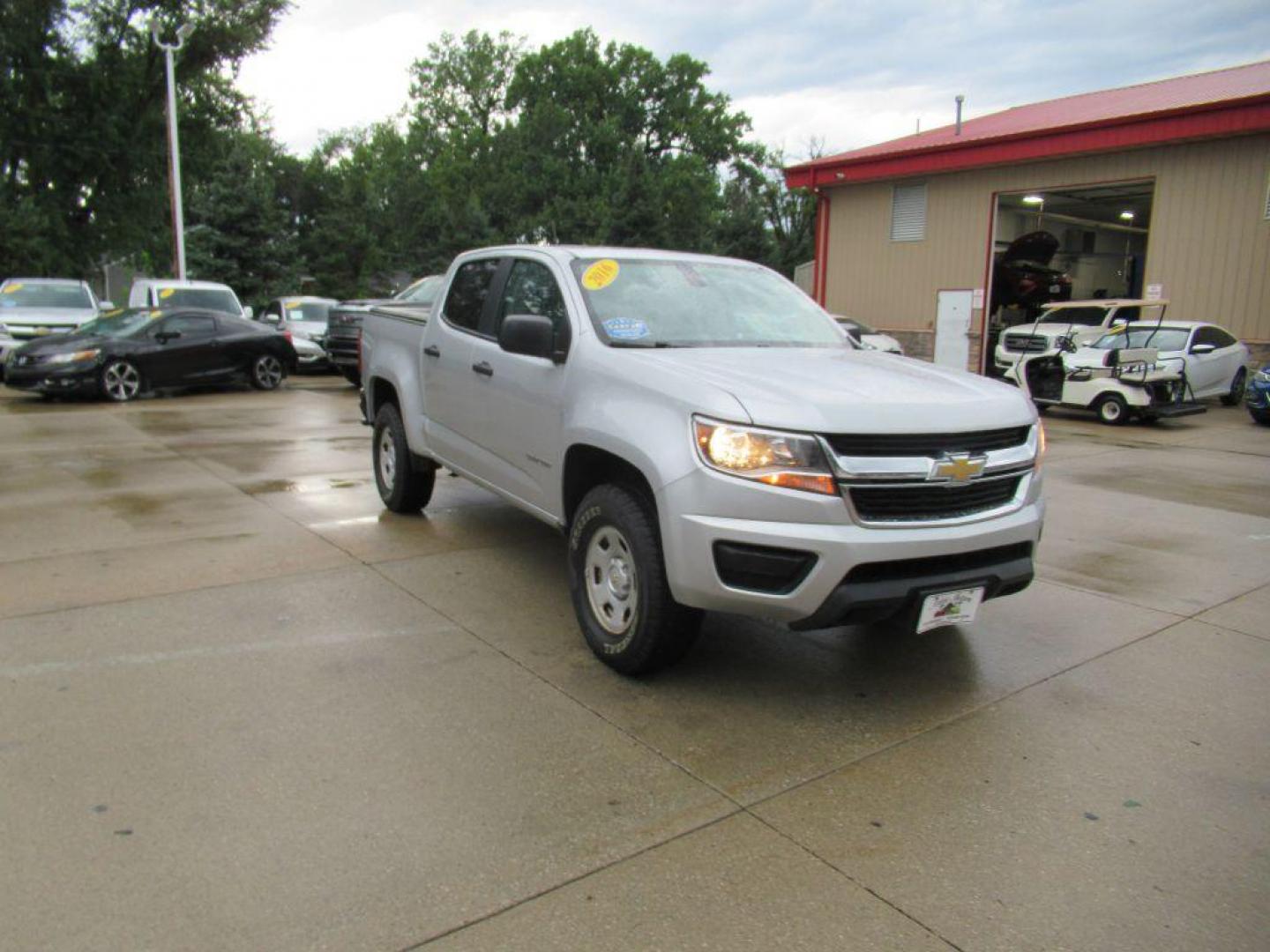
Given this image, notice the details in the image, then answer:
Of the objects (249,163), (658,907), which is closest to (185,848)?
(658,907)

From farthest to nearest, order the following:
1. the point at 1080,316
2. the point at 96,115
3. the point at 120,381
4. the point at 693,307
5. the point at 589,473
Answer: the point at 96,115, the point at 1080,316, the point at 120,381, the point at 693,307, the point at 589,473

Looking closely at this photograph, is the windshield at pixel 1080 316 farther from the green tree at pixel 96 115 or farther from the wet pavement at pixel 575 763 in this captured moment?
the green tree at pixel 96 115

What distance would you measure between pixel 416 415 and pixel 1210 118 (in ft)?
56.5

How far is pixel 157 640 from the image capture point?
4.54 meters

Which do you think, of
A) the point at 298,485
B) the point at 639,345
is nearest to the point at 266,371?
the point at 298,485

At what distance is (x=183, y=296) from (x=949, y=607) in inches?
670

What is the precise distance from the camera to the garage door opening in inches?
885

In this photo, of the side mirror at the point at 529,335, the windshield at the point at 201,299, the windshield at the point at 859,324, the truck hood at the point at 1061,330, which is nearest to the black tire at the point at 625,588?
the side mirror at the point at 529,335

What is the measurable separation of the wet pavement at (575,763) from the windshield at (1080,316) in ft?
39.5

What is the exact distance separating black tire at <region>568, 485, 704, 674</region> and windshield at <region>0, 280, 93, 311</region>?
1727 centimetres

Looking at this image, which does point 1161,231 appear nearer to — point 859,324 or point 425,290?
point 859,324

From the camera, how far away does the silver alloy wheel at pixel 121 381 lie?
14.1m

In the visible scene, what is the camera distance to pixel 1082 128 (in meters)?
19.1

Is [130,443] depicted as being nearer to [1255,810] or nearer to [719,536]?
[719,536]
